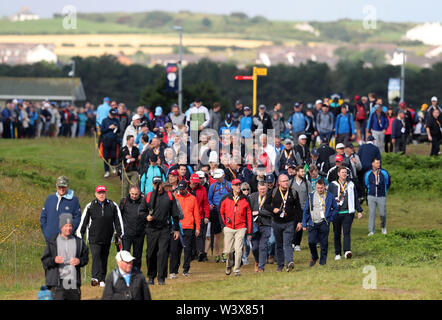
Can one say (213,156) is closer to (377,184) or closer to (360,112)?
(377,184)

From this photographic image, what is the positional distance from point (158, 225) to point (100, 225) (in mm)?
1138

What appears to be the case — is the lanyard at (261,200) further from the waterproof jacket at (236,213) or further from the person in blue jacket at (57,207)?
the person in blue jacket at (57,207)

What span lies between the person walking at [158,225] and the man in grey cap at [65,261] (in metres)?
3.58

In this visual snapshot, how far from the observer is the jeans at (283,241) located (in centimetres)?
1860

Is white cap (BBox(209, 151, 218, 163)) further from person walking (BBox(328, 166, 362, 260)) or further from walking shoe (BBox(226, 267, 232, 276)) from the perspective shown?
walking shoe (BBox(226, 267, 232, 276))

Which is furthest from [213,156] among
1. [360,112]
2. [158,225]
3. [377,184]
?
[360,112]

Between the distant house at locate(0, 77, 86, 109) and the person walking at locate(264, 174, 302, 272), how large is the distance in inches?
3129

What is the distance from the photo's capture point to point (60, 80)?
350 ft

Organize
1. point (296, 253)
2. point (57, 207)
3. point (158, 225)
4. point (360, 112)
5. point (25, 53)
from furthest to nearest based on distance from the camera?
point (25, 53), point (360, 112), point (296, 253), point (158, 225), point (57, 207)

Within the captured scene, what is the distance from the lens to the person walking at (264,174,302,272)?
1864cm

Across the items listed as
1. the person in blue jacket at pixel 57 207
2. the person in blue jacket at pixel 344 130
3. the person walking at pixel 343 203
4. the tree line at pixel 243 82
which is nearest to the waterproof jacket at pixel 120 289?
the person in blue jacket at pixel 57 207

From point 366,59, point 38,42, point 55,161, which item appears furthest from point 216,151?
point 38,42

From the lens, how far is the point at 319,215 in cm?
1906

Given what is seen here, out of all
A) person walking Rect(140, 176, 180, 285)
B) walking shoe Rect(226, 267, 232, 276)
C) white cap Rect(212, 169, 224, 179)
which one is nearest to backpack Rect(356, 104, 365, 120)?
white cap Rect(212, 169, 224, 179)
